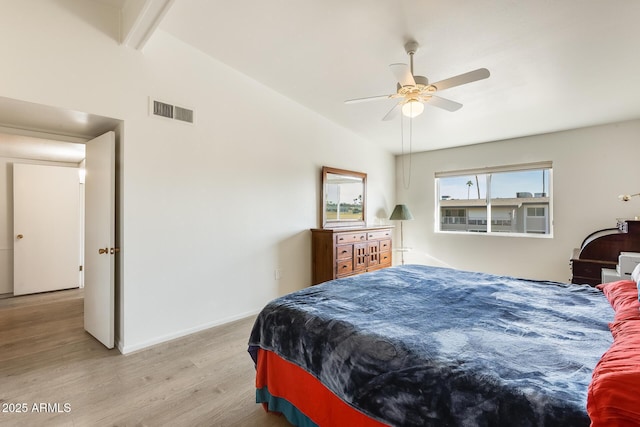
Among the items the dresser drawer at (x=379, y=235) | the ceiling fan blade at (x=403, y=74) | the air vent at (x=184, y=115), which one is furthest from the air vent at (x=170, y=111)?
the dresser drawer at (x=379, y=235)

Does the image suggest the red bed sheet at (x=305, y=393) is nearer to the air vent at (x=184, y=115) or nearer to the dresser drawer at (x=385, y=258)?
the air vent at (x=184, y=115)

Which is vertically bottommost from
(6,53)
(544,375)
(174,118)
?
(544,375)

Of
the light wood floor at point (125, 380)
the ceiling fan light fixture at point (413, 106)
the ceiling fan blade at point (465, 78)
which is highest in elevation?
the ceiling fan blade at point (465, 78)

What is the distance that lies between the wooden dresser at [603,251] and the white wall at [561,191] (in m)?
0.85

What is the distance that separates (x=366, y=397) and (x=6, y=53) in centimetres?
326

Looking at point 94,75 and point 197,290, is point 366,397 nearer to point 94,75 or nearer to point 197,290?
point 197,290

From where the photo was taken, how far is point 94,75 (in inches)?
95.2

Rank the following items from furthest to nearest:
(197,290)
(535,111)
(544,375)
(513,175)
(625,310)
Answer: (513,175)
(535,111)
(197,290)
(625,310)
(544,375)

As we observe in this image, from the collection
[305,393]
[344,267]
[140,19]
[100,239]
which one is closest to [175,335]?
[100,239]

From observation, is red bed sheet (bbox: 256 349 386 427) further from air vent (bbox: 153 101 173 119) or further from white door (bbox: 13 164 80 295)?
white door (bbox: 13 164 80 295)

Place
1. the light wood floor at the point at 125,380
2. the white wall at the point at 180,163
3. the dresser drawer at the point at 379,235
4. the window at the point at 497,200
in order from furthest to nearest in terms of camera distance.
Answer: the dresser drawer at the point at 379,235 → the window at the point at 497,200 → the white wall at the point at 180,163 → the light wood floor at the point at 125,380

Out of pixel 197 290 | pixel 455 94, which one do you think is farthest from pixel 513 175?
pixel 197 290

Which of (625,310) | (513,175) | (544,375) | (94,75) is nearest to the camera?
(544,375)

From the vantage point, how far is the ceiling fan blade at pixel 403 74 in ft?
6.77
